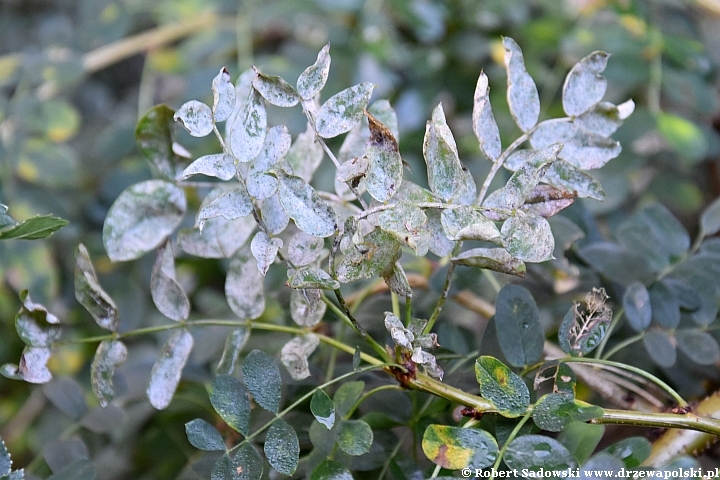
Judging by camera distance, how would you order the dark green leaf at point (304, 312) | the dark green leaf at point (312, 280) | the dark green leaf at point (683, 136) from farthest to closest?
the dark green leaf at point (683, 136) → the dark green leaf at point (304, 312) → the dark green leaf at point (312, 280)

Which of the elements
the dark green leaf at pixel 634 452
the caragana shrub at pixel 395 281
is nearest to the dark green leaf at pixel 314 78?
the caragana shrub at pixel 395 281

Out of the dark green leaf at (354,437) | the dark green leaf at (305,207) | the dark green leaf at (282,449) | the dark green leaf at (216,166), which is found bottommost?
the dark green leaf at (282,449)

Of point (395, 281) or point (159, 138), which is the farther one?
point (159, 138)

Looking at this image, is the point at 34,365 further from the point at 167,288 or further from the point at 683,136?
the point at 683,136

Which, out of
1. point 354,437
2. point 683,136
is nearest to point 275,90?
point 354,437

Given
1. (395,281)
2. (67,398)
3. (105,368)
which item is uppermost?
(395,281)

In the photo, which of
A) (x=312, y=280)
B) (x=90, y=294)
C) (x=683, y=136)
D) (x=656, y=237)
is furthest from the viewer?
(x=683, y=136)

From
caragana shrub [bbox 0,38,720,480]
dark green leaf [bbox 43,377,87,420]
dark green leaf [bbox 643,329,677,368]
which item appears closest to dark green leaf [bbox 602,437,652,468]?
caragana shrub [bbox 0,38,720,480]

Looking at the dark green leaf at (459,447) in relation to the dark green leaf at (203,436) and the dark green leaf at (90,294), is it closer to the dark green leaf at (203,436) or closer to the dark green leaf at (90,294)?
the dark green leaf at (203,436)
